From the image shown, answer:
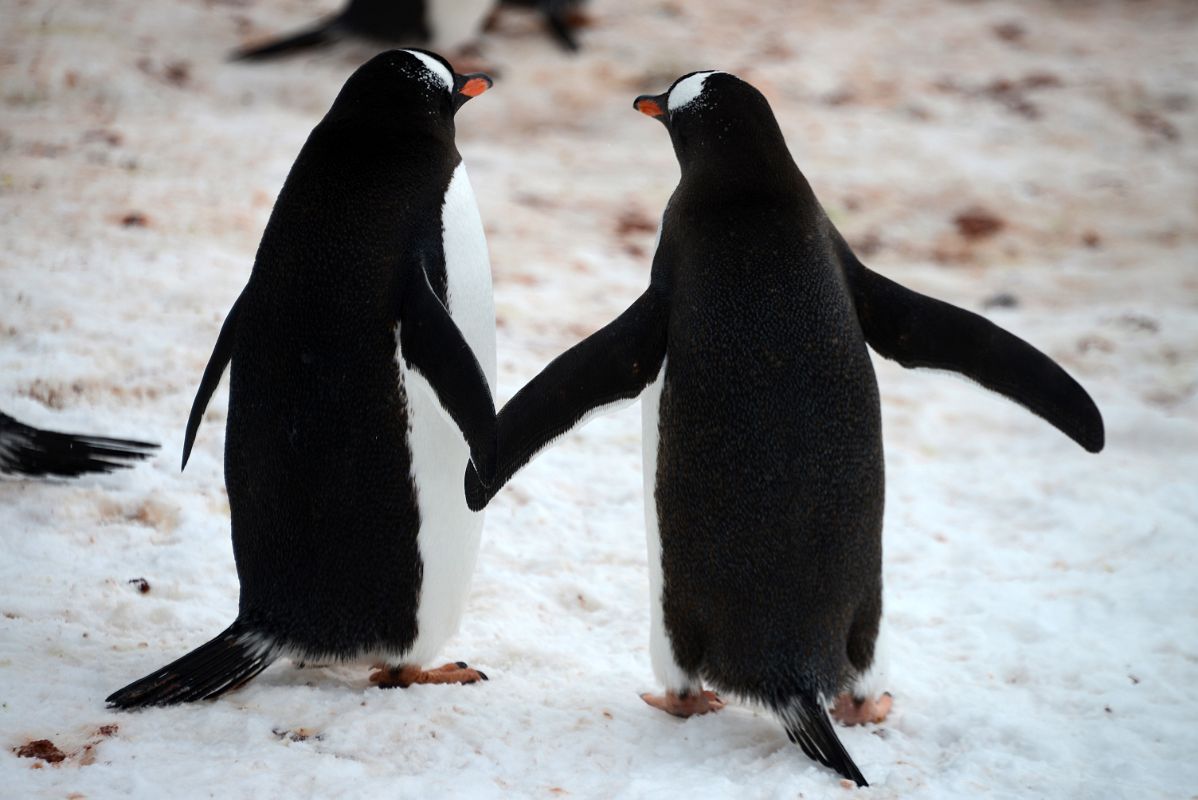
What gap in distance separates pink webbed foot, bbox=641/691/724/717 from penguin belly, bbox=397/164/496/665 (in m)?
0.44

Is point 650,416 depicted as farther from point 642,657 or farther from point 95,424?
point 95,424

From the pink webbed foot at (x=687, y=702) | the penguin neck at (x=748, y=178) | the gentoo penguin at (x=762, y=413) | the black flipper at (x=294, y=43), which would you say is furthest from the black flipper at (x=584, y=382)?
the black flipper at (x=294, y=43)

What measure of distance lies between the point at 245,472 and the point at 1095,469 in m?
2.68

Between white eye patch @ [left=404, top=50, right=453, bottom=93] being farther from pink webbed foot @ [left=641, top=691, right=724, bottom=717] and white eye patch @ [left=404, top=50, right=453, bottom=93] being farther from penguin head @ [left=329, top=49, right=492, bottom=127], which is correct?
pink webbed foot @ [left=641, top=691, right=724, bottom=717]

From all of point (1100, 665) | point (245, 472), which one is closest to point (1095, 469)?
point (1100, 665)

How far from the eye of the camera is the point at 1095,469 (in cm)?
381

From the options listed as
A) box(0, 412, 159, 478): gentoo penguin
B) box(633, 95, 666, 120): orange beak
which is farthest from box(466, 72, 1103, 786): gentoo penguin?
box(0, 412, 159, 478): gentoo penguin

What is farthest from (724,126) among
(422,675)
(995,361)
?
(422,675)

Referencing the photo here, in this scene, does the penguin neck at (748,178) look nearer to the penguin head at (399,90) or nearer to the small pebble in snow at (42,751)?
the penguin head at (399,90)

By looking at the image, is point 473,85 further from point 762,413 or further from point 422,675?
point 422,675

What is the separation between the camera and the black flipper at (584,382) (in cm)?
220

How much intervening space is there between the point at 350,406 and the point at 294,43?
184 inches

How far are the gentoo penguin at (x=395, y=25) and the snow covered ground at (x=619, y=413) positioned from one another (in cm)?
14

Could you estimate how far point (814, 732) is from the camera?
2193 millimetres
